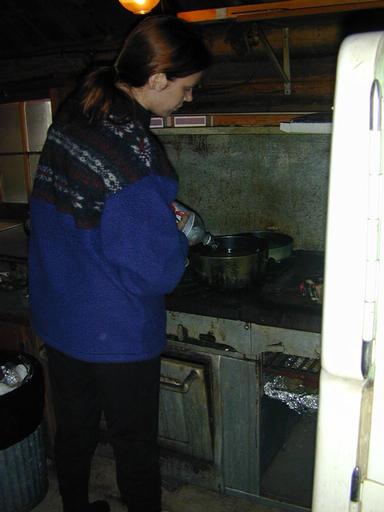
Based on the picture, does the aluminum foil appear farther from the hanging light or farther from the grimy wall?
the hanging light

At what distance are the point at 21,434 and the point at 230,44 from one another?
194cm

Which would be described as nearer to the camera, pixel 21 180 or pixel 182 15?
pixel 182 15

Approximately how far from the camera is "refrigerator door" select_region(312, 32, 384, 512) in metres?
0.72

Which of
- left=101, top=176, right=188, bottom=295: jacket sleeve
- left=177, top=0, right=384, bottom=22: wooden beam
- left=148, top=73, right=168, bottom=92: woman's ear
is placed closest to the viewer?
left=101, top=176, right=188, bottom=295: jacket sleeve

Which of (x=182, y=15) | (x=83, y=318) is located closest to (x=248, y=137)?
(x=182, y=15)

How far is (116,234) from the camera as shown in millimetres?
1398

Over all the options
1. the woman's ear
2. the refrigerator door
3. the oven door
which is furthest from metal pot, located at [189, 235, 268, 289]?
the refrigerator door

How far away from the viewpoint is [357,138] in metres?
0.72

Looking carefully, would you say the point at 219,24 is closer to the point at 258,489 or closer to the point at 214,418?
the point at 214,418

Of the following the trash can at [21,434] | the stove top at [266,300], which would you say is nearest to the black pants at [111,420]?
the trash can at [21,434]

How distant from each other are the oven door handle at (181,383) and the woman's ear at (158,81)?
3.57ft

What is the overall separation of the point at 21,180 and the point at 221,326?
2.11 meters

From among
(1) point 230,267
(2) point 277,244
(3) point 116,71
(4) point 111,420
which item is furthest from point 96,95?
(2) point 277,244

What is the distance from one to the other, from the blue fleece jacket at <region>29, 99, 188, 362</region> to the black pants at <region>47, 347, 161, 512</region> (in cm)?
8
